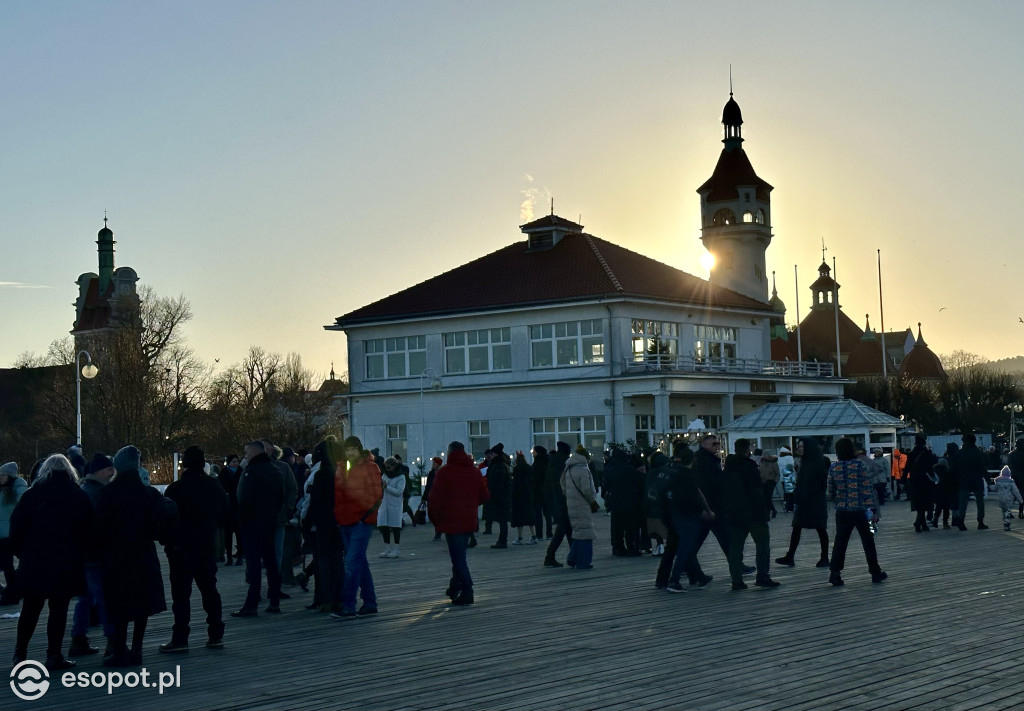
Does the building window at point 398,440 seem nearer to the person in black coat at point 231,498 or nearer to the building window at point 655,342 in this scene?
the building window at point 655,342

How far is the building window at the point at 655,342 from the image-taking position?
61406 millimetres

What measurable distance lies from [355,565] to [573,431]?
46.8 m

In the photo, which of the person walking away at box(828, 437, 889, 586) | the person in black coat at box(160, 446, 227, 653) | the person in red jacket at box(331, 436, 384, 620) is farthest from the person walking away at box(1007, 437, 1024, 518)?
the person in black coat at box(160, 446, 227, 653)

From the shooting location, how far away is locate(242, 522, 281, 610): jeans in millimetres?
14461

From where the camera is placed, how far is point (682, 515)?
15.6 m

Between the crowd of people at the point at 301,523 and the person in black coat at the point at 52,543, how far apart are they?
11mm

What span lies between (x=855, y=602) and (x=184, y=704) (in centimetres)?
807

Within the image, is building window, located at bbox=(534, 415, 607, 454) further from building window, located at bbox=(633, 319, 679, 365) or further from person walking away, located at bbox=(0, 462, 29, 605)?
person walking away, located at bbox=(0, 462, 29, 605)

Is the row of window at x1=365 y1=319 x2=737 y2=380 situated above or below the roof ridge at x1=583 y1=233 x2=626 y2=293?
below

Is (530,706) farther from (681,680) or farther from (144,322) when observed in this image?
(144,322)

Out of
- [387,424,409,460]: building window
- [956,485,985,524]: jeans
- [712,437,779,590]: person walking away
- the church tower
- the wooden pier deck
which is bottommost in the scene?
the wooden pier deck

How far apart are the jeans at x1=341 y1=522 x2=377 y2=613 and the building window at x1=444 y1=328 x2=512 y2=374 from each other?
48770mm

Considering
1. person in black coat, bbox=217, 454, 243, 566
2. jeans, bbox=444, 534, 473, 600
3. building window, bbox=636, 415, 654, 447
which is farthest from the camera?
building window, bbox=636, 415, 654, 447

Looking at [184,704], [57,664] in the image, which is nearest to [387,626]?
[57,664]
